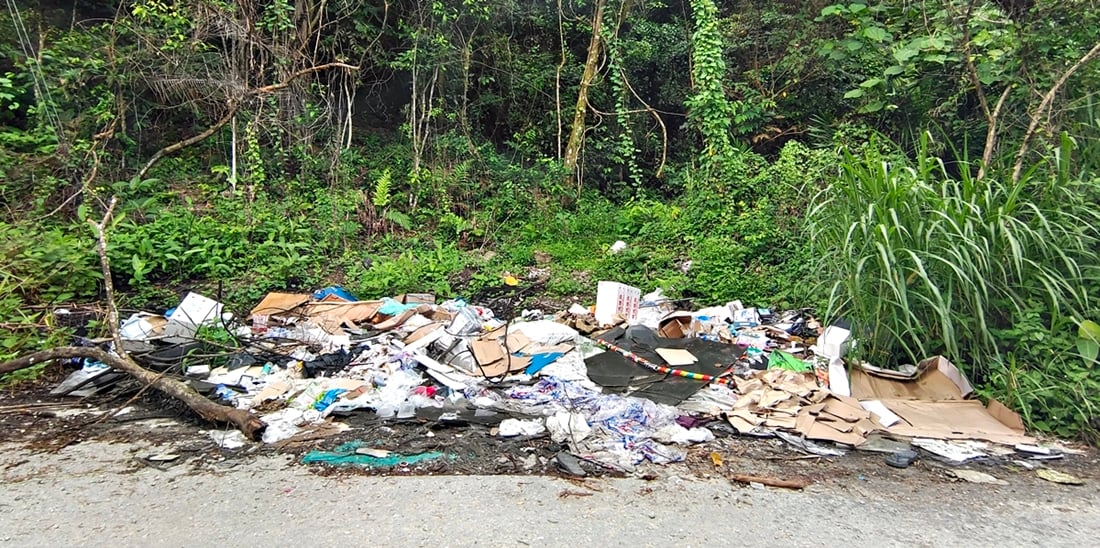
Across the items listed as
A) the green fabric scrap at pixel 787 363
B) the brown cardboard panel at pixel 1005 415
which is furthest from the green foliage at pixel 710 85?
the brown cardboard panel at pixel 1005 415

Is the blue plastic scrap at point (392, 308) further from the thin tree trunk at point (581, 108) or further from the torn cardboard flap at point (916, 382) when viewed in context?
the thin tree trunk at point (581, 108)

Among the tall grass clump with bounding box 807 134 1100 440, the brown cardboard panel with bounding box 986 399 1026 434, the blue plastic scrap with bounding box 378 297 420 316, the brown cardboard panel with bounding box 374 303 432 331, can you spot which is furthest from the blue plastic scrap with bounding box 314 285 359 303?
the brown cardboard panel with bounding box 986 399 1026 434

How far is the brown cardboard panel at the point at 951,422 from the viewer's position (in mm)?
3668

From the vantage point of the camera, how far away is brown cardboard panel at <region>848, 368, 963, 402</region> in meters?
4.10

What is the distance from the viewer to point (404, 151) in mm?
10203

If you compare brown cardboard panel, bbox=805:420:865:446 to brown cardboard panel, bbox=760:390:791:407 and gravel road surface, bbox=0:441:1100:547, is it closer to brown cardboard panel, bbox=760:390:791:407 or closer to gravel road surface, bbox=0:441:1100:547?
brown cardboard panel, bbox=760:390:791:407

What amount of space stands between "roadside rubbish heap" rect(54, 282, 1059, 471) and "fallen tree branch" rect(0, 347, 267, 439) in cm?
12

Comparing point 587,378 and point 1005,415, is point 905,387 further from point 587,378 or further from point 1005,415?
point 587,378

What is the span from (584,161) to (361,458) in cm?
831

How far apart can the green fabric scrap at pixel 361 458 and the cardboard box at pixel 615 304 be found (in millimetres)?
3096

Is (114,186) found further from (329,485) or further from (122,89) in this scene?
(329,485)

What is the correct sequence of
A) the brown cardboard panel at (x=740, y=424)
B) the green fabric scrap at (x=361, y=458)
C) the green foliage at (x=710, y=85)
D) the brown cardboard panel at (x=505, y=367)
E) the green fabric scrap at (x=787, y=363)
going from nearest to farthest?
the green fabric scrap at (x=361, y=458)
the brown cardboard panel at (x=740, y=424)
the green fabric scrap at (x=787, y=363)
the brown cardboard panel at (x=505, y=367)
the green foliage at (x=710, y=85)

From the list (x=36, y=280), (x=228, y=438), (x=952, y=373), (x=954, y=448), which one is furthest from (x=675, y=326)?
(x=36, y=280)

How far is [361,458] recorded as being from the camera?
337cm
